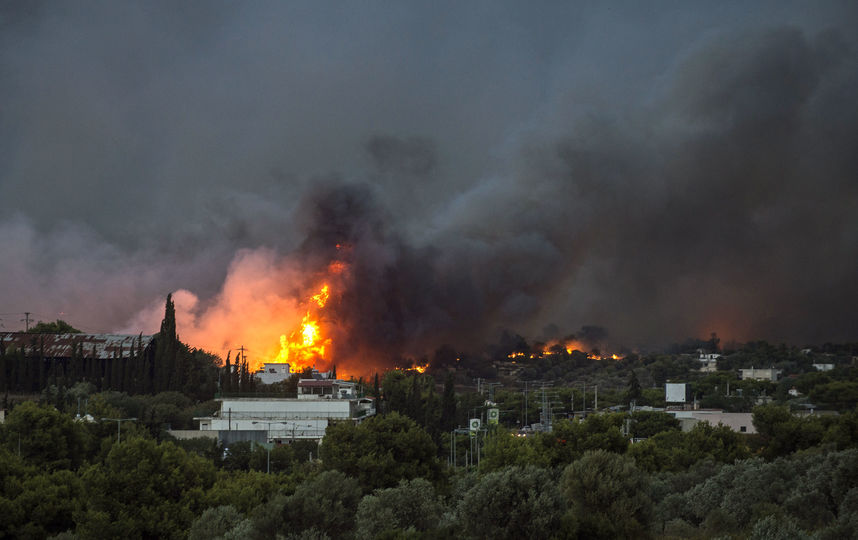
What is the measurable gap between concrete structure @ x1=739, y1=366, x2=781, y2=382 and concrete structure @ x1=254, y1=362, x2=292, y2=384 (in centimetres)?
6495

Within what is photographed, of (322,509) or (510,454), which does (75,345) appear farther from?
(322,509)

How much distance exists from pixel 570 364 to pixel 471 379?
2724 centimetres

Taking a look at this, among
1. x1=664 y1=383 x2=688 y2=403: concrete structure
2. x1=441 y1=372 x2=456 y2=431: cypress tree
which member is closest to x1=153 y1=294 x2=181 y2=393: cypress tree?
x1=441 y1=372 x2=456 y2=431: cypress tree

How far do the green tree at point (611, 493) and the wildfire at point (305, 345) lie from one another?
7042 cm

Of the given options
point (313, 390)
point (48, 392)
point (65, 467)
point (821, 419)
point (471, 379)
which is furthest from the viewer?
point (471, 379)

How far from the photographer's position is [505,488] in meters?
26.3

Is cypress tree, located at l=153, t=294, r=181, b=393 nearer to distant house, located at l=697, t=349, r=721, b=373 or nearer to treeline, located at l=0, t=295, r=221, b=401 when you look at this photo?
treeline, located at l=0, t=295, r=221, b=401

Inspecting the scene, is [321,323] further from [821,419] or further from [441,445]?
[821,419]

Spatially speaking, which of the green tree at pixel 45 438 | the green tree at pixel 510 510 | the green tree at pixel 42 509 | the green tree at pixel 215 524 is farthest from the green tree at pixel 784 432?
the green tree at pixel 45 438

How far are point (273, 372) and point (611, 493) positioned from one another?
76784 mm

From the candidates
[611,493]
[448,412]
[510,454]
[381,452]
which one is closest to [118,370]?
[448,412]

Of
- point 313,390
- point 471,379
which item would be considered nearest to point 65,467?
point 313,390

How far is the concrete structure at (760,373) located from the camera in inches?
5162

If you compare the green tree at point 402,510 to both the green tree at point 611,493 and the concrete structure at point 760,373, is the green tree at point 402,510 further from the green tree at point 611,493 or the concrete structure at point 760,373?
the concrete structure at point 760,373
